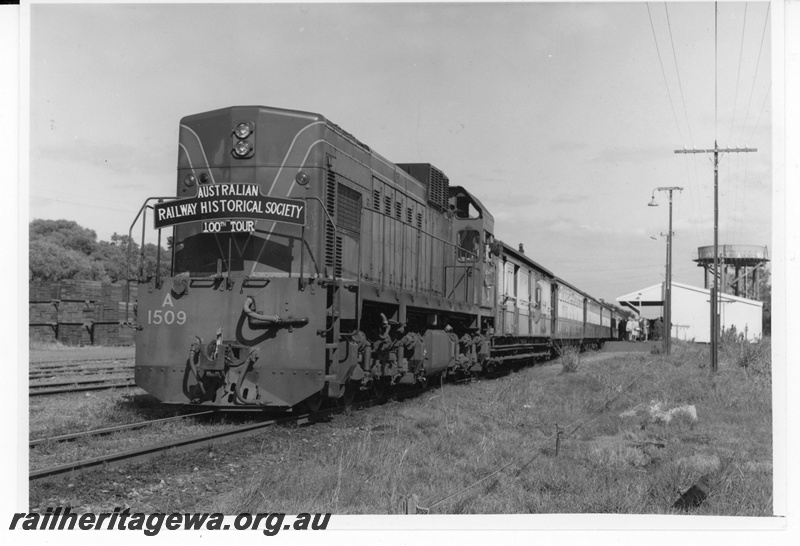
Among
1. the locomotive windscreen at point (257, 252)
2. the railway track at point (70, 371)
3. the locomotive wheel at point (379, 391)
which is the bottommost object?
the railway track at point (70, 371)

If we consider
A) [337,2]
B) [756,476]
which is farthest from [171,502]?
[756,476]

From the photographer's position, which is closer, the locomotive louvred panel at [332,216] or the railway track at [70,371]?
the locomotive louvred panel at [332,216]

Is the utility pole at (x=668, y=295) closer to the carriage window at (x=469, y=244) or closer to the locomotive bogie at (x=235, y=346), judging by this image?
the carriage window at (x=469, y=244)

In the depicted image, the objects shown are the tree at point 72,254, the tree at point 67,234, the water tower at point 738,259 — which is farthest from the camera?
the tree at point 67,234

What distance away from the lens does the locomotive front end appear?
7641mm

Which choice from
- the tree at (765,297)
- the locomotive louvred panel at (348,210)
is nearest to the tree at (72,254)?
the locomotive louvred panel at (348,210)

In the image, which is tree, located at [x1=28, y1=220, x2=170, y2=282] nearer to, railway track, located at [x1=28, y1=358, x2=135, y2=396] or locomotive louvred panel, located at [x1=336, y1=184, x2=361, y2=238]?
railway track, located at [x1=28, y1=358, x2=135, y2=396]

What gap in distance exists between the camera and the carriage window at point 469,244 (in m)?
13.5

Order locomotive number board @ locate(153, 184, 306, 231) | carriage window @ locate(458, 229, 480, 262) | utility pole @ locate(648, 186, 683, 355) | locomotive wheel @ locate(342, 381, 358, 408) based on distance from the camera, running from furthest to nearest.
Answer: utility pole @ locate(648, 186, 683, 355)
carriage window @ locate(458, 229, 480, 262)
locomotive wheel @ locate(342, 381, 358, 408)
locomotive number board @ locate(153, 184, 306, 231)

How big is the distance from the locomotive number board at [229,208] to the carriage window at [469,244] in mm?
6211

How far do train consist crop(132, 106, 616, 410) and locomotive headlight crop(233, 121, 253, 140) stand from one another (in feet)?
0.04

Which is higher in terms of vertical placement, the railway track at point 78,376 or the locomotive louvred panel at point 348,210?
the locomotive louvred panel at point 348,210

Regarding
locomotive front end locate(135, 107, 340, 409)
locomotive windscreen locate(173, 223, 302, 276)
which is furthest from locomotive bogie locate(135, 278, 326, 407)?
locomotive windscreen locate(173, 223, 302, 276)

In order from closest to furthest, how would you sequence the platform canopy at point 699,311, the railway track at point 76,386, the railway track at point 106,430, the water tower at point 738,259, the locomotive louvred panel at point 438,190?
the railway track at point 106,430
the railway track at point 76,386
the locomotive louvred panel at point 438,190
the water tower at point 738,259
the platform canopy at point 699,311
